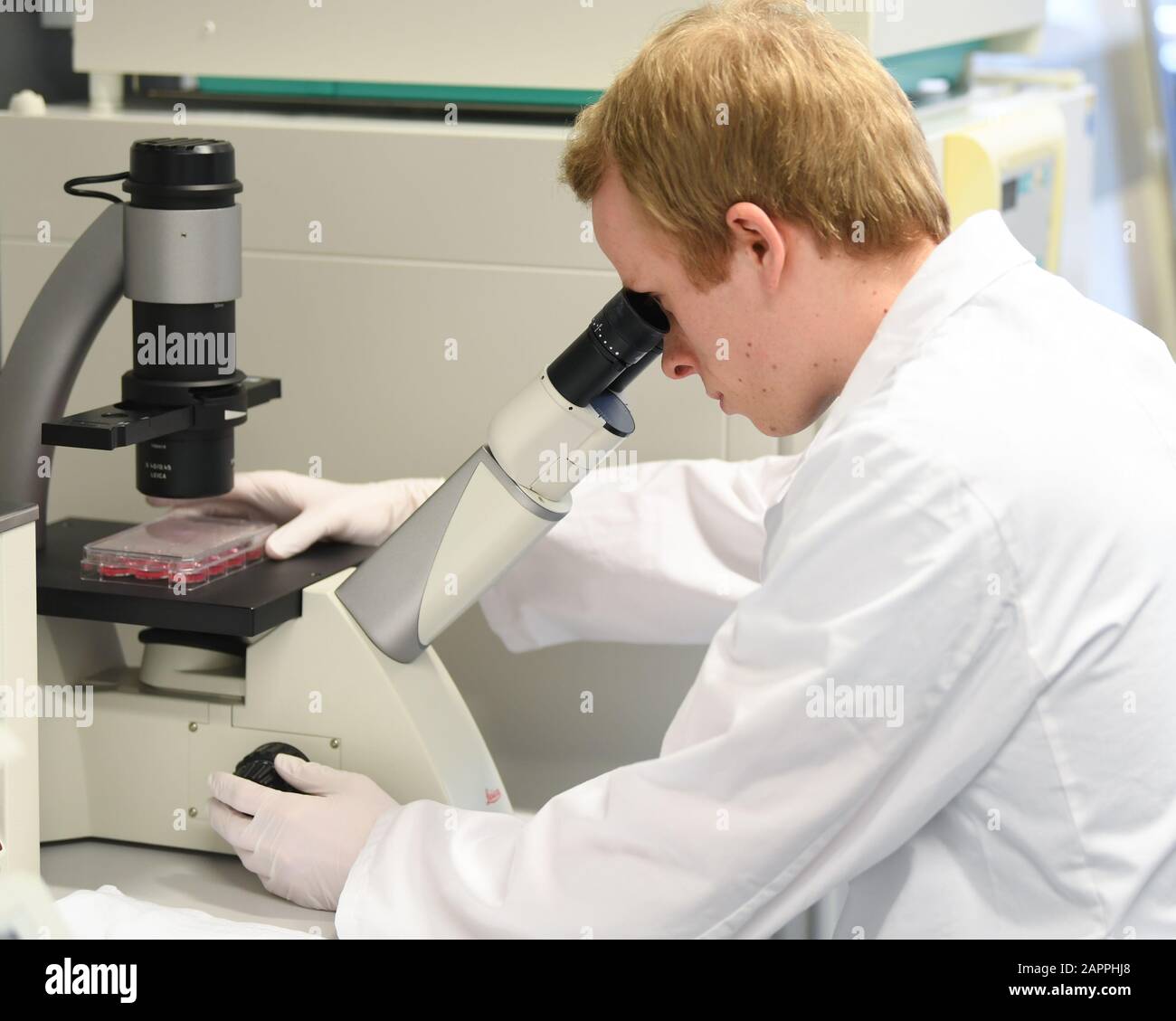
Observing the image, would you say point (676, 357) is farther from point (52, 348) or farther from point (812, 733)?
point (52, 348)

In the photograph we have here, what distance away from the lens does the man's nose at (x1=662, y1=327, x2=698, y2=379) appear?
1.13 metres

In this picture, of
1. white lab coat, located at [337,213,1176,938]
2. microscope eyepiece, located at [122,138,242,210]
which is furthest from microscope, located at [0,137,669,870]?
white lab coat, located at [337,213,1176,938]

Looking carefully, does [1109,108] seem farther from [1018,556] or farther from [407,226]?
[1018,556]

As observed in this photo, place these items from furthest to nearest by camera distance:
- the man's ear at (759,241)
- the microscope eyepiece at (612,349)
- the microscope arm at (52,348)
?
the microscope arm at (52,348)
the microscope eyepiece at (612,349)
the man's ear at (759,241)

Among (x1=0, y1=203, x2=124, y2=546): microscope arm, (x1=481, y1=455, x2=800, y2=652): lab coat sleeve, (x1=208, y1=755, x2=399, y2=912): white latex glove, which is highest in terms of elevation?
(x1=0, y1=203, x2=124, y2=546): microscope arm

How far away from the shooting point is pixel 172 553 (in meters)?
1.22

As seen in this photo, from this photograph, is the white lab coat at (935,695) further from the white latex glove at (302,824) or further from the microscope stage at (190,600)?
the microscope stage at (190,600)

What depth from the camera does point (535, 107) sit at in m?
1.49

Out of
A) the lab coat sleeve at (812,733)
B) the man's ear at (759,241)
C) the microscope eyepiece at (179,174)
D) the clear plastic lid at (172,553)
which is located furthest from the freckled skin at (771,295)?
the clear plastic lid at (172,553)

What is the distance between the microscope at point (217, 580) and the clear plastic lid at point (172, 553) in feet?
0.05

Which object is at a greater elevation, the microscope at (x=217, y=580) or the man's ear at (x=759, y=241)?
the man's ear at (x=759, y=241)

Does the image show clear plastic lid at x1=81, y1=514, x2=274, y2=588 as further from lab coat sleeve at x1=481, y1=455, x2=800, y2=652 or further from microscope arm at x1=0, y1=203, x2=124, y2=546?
lab coat sleeve at x1=481, y1=455, x2=800, y2=652

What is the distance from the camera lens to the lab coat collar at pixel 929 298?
0.99 metres

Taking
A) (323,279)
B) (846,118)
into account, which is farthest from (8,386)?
(846,118)
